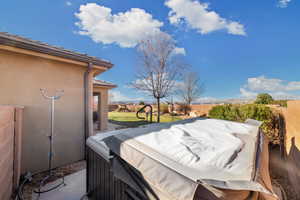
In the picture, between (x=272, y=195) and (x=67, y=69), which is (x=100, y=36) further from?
(x=272, y=195)

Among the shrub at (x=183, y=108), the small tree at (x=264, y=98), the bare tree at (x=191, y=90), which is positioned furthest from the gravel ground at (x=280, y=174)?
the bare tree at (x=191, y=90)

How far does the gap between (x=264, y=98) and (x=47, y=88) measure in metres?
15.6

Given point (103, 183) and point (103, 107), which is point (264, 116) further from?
point (103, 107)

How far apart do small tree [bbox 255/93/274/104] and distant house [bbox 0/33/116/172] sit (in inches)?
527

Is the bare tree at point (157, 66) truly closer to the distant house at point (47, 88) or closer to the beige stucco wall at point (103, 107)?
the beige stucco wall at point (103, 107)

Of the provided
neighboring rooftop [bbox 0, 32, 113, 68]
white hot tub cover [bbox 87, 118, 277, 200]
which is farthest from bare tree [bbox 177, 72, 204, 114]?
white hot tub cover [bbox 87, 118, 277, 200]

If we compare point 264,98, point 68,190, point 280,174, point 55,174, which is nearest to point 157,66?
point 264,98

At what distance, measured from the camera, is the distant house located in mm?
3471

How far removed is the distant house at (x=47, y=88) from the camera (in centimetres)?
347

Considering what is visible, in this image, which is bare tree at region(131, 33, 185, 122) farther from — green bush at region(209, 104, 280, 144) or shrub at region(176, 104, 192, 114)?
shrub at region(176, 104, 192, 114)

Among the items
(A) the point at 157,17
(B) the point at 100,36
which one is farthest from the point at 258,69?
(B) the point at 100,36

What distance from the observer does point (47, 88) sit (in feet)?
13.3

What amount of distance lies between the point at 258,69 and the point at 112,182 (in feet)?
48.8

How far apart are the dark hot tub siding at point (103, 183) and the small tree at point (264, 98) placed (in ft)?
45.5
